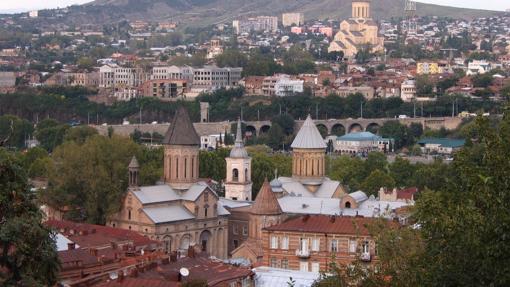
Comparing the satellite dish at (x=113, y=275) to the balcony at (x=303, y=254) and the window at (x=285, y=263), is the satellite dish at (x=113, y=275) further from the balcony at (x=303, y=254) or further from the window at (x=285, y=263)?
the balcony at (x=303, y=254)

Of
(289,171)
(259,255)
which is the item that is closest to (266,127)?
(289,171)

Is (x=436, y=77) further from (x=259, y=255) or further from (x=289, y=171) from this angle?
(x=259, y=255)

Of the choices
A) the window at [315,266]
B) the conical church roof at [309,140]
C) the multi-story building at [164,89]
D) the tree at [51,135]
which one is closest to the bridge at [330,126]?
the tree at [51,135]

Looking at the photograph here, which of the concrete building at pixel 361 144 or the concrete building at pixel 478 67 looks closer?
the concrete building at pixel 361 144

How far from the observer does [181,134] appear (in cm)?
4881

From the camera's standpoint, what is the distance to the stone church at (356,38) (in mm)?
174613

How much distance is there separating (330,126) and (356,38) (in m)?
76.7

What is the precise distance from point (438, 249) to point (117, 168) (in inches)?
1226

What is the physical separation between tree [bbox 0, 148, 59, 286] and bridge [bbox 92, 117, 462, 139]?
77041 millimetres

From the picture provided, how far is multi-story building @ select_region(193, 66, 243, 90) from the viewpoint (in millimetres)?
132500

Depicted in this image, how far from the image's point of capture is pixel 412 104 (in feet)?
371

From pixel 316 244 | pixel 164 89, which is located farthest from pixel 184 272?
pixel 164 89

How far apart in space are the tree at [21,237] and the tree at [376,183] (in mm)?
40284

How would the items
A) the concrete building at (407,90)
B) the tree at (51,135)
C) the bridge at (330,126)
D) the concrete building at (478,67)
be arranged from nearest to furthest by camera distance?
the tree at (51,135) < the bridge at (330,126) < the concrete building at (407,90) < the concrete building at (478,67)
